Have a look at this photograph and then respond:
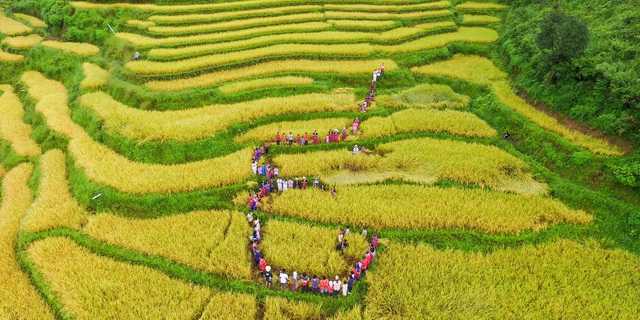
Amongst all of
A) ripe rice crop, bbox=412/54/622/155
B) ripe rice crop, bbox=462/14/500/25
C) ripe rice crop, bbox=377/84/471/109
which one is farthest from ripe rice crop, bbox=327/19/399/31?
ripe rice crop, bbox=377/84/471/109

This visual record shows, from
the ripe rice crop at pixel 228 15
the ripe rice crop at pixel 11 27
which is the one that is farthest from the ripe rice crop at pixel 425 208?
the ripe rice crop at pixel 11 27

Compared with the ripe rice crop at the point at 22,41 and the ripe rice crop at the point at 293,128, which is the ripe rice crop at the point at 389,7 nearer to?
the ripe rice crop at the point at 293,128

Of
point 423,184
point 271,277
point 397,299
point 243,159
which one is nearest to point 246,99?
point 243,159

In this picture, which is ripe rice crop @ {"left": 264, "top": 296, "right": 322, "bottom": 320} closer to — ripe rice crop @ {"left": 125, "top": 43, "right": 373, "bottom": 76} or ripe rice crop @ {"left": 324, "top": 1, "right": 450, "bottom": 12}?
ripe rice crop @ {"left": 125, "top": 43, "right": 373, "bottom": 76}

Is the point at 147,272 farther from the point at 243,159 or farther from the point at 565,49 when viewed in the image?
the point at 565,49

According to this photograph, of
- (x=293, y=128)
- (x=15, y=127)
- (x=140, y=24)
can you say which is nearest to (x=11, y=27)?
(x=140, y=24)
